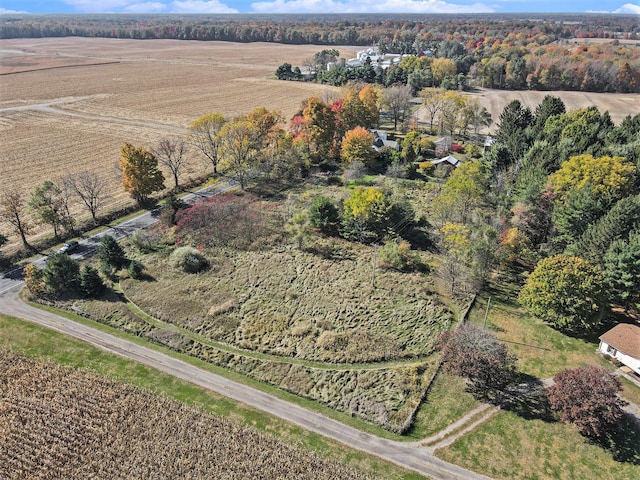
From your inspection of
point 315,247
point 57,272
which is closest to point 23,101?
point 57,272

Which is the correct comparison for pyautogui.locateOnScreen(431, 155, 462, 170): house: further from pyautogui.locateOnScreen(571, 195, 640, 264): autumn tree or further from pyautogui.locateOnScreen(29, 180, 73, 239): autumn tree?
pyautogui.locateOnScreen(29, 180, 73, 239): autumn tree

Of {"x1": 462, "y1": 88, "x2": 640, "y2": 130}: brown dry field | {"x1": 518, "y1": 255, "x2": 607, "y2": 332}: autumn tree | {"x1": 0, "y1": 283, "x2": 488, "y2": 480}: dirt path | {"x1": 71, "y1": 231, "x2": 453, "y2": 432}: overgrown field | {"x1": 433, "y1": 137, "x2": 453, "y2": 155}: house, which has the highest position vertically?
{"x1": 462, "y1": 88, "x2": 640, "y2": 130}: brown dry field

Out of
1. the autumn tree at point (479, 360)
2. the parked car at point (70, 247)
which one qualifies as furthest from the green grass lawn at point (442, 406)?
the parked car at point (70, 247)

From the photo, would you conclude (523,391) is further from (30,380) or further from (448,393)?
(30,380)

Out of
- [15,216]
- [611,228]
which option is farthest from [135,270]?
[611,228]

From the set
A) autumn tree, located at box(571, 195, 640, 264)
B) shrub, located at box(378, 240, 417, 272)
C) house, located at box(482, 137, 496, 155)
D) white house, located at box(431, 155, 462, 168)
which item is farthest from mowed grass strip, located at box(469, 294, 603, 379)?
house, located at box(482, 137, 496, 155)

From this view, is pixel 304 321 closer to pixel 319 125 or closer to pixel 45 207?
pixel 45 207
